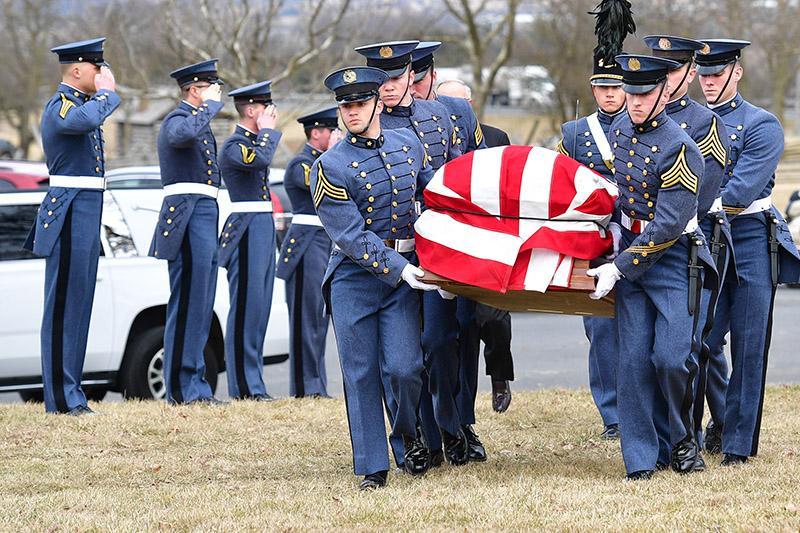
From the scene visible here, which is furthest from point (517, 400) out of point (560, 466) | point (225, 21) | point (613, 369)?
point (225, 21)

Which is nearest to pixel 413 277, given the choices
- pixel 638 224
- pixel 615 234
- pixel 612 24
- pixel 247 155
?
pixel 615 234

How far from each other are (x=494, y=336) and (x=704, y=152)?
1753 mm

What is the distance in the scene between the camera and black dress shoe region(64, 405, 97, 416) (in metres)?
8.99

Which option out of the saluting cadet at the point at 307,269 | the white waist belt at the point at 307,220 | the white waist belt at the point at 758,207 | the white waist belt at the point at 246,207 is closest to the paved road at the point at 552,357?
the saluting cadet at the point at 307,269

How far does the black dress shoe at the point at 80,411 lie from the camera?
8988mm

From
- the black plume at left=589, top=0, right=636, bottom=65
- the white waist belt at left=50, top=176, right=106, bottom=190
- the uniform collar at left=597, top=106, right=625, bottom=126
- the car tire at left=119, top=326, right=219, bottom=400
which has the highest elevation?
the black plume at left=589, top=0, right=636, bottom=65

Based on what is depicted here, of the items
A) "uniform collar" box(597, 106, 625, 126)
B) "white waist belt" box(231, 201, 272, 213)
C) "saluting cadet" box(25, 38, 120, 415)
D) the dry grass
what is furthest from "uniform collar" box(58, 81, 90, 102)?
"uniform collar" box(597, 106, 625, 126)

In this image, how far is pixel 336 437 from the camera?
27.4 ft

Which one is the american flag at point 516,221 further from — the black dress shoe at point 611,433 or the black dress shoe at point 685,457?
the black dress shoe at point 611,433

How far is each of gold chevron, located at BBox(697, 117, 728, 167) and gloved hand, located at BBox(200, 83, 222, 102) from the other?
3745mm

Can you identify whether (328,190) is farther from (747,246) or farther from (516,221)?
(747,246)

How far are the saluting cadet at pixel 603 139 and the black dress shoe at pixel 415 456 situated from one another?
1.43m

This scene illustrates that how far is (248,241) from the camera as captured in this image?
32.9 ft

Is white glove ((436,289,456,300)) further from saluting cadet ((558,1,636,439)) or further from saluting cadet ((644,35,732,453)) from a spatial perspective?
saluting cadet ((644,35,732,453))
